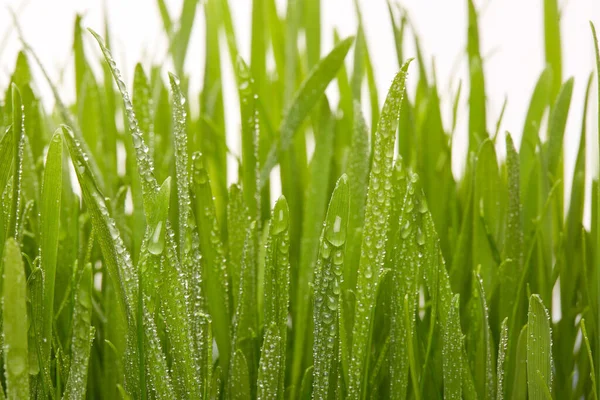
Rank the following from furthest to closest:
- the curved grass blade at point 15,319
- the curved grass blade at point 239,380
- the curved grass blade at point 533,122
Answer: the curved grass blade at point 533,122 → the curved grass blade at point 239,380 → the curved grass blade at point 15,319

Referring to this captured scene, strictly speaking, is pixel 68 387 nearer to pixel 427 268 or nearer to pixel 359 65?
pixel 427 268

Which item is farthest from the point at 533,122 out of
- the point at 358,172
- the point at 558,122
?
the point at 358,172

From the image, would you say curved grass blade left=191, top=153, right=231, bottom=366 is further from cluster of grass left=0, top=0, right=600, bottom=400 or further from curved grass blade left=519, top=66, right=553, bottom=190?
curved grass blade left=519, top=66, right=553, bottom=190

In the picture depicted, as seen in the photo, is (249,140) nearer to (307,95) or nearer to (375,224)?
(307,95)

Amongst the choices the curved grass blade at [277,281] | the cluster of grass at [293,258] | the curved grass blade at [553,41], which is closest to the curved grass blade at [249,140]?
the cluster of grass at [293,258]

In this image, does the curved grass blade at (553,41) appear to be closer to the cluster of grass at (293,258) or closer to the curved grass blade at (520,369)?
the cluster of grass at (293,258)

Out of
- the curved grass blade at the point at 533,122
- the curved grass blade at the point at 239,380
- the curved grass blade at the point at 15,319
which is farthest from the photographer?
the curved grass blade at the point at 533,122
